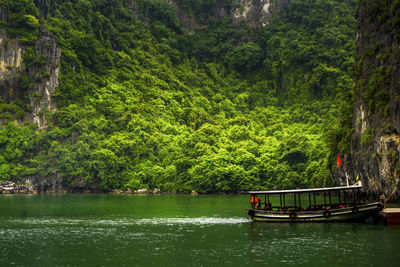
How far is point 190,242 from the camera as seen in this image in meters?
32.2

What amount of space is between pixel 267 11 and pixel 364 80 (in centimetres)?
12627

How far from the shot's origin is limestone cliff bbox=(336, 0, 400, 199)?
45656mm

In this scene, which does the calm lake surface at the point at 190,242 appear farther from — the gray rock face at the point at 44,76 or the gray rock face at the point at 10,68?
the gray rock face at the point at 10,68

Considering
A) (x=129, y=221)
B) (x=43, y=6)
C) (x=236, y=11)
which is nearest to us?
(x=129, y=221)

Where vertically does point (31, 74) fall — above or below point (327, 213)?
above

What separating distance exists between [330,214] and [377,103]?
55.0ft

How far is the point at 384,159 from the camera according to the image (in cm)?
4625

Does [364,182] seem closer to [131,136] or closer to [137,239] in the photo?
[137,239]

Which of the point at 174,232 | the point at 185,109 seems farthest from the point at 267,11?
the point at 174,232

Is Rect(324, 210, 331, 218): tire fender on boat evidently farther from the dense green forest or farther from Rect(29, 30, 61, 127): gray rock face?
Rect(29, 30, 61, 127): gray rock face

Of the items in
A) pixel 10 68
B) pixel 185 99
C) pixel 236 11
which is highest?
pixel 236 11

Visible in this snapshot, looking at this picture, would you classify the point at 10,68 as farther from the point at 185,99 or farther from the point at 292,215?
the point at 292,215

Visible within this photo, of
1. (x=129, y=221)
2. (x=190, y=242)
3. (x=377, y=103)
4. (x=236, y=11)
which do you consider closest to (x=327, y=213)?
(x=190, y=242)

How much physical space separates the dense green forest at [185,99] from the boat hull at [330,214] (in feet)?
76.8
